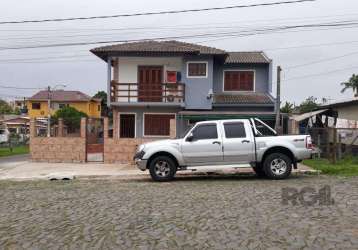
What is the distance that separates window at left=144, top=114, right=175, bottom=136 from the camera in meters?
30.6

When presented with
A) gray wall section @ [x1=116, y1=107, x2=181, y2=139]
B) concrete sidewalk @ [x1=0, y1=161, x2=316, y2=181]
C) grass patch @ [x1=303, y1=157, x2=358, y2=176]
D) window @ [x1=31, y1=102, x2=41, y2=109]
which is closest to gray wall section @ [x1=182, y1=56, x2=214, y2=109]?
gray wall section @ [x1=116, y1=107, x2=181, y2=139]

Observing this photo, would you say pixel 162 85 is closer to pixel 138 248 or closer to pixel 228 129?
pixel 228 129

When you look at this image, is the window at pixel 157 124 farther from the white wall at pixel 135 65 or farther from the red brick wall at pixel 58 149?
the red brick wall at pixel 58 149

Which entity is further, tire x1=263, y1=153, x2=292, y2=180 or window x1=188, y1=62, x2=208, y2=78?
window x1=188, y1=62, x2=208, y2=78

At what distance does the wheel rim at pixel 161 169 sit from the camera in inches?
628

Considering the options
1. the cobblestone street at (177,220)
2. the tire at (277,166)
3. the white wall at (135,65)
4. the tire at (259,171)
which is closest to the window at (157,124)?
the white wall at (135,65)

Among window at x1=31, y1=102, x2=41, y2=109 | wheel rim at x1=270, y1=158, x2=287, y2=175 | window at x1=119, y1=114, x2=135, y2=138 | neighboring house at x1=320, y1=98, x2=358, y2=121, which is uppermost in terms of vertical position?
window at x1=31, y1=102, x2=41, y2=109

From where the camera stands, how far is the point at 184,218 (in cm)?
876

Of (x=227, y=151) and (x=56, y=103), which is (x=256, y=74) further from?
(x=56, y=103)

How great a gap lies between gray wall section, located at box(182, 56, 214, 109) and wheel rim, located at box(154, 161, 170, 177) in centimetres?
1474

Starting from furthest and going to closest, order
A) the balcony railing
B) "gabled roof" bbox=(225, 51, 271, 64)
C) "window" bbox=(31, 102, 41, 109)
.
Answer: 1. "window" bbox=(31, 102, 41, 109)
2. "gabled roof" bbox=(225, 51, 271, 64)
3. the balcony railing

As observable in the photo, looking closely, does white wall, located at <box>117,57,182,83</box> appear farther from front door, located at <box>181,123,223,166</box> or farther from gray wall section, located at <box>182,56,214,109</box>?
front door, located at <box>181,123,223,166</box>

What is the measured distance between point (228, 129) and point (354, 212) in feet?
23.8

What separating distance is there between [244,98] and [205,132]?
1562 cm
